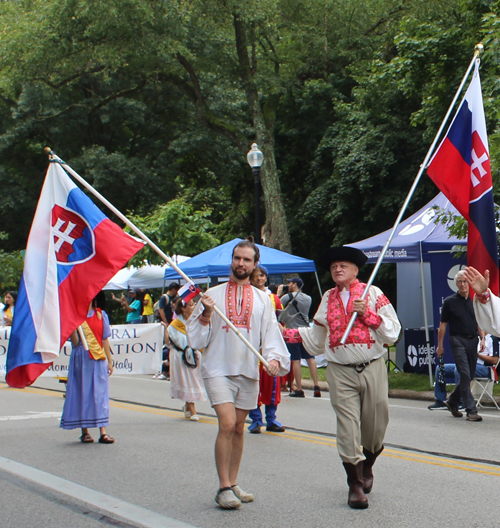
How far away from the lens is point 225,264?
57.3 ft

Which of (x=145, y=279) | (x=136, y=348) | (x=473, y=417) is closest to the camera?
(x=473, y=417)

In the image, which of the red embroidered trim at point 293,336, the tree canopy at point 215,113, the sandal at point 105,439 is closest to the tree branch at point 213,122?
the tree canopy at point 215,113

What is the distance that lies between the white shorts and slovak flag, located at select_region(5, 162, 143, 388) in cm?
141

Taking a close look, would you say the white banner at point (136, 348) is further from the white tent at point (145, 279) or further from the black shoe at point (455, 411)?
the white tent at point (145, 279)

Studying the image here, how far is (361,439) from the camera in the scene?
577 centimetres

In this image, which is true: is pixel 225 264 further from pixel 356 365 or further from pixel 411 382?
pixel 356 365

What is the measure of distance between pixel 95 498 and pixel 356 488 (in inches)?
78.6

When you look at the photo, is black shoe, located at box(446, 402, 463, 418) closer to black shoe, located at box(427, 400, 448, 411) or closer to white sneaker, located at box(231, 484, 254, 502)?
black shoe, located at box(427, 400, 448, 411)

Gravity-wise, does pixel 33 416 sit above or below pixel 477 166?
below

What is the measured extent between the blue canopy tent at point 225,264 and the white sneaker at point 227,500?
1166 centimetres

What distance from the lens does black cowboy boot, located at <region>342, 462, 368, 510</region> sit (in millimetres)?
5500

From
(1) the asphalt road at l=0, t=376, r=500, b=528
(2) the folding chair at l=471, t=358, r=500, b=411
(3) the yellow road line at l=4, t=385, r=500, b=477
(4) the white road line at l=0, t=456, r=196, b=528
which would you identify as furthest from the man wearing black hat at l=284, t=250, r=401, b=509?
(2) the folding chair at l=471, t=358, r=500, b=411

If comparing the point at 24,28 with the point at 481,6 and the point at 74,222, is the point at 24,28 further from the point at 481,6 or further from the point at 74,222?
the point at 74,222

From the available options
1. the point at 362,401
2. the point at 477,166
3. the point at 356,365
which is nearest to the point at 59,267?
the point at 356,365
